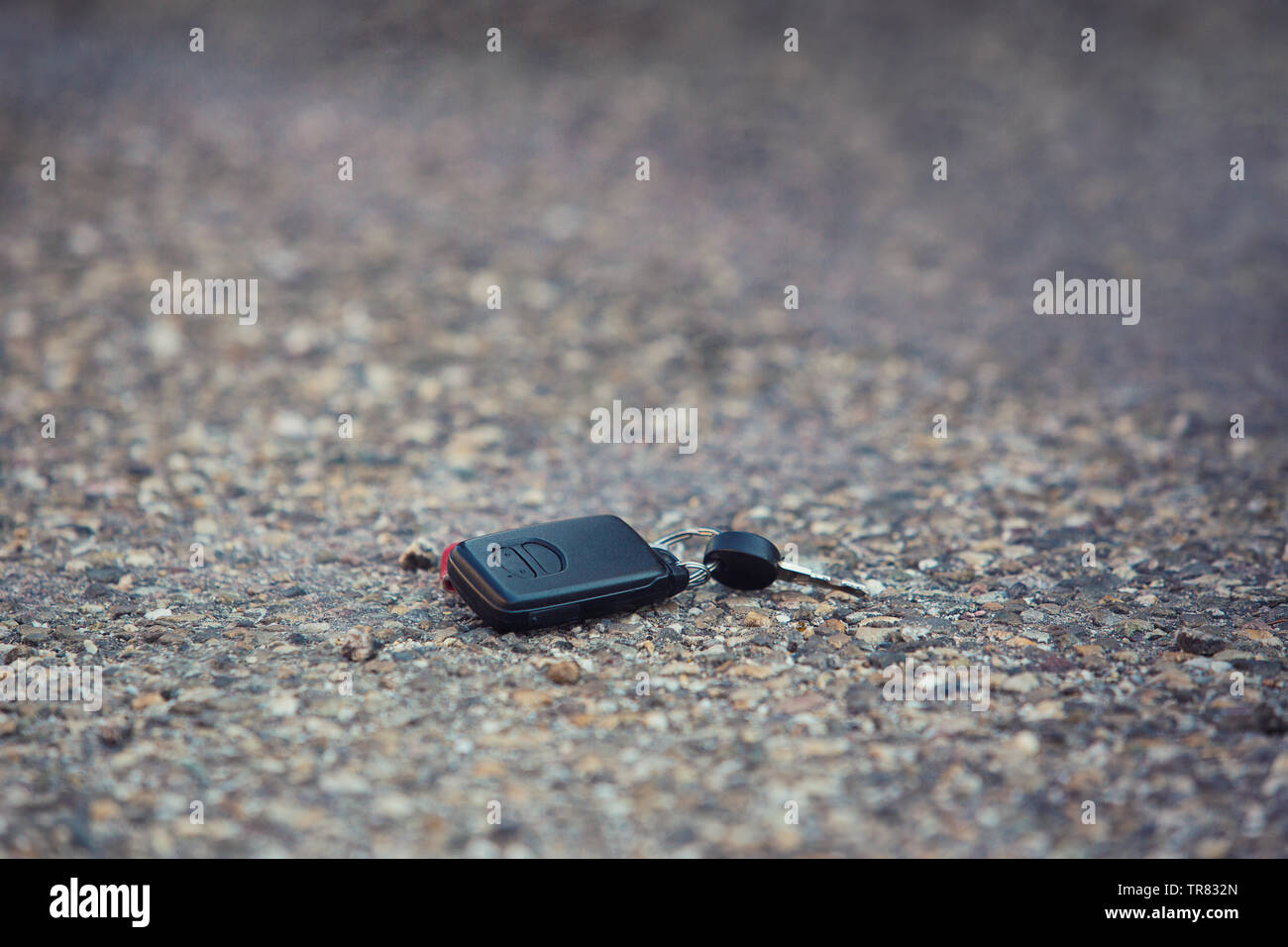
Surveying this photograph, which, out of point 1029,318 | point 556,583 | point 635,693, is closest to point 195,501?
point 556,583

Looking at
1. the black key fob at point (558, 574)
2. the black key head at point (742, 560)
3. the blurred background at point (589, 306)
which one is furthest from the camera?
the blurred background at point (589, 306)

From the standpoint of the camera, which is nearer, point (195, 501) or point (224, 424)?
point (195, 501)

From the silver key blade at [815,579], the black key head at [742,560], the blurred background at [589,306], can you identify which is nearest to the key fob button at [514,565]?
the blurred background at [589,306]

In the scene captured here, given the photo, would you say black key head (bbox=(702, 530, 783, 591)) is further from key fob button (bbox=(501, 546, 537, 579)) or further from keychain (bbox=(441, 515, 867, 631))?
key fob button (bbox=(501, 546, 537, 579))

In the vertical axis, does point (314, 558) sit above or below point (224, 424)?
below

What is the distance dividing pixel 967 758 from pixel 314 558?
8.15 ft

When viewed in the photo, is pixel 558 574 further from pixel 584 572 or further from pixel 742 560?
pixel 742 560

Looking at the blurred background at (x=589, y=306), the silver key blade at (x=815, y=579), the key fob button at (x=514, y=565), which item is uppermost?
the blurred background at (x=589, y=306)

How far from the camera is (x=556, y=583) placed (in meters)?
3.08

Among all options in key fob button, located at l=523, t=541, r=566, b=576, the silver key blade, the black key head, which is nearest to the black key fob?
key fob button, located at l=523, t=541, r=566, b=576

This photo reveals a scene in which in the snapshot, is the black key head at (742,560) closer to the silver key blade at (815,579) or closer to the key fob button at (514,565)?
the silver key blade at (815,579)

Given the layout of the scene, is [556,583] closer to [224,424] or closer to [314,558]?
[314,558]

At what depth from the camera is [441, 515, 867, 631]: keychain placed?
305 cm

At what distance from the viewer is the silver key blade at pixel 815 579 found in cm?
342
